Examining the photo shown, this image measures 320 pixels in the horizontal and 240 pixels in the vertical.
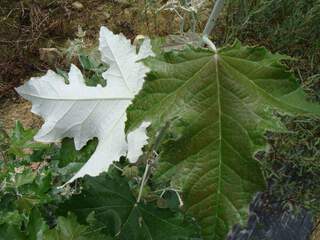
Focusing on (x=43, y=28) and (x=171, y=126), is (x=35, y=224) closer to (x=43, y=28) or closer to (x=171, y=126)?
(x=171, y=126)

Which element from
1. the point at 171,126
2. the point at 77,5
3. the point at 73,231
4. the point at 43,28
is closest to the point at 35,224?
A: the point at 73,231

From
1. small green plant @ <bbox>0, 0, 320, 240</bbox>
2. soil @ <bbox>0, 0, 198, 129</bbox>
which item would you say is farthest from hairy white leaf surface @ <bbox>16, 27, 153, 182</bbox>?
soil @ <bbox>0, 0, 198, 129</bbox>

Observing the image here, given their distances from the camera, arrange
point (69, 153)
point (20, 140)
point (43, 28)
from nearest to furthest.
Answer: point (69, 153)
point (20, 140)
point (43, 28)

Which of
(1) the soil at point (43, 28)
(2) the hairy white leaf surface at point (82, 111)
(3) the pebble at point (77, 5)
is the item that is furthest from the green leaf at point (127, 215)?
(3) the pebble at point (77, 5)

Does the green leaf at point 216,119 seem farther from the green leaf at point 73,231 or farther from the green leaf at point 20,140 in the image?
the green leaf at point 20,140

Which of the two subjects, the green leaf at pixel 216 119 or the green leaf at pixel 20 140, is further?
the green leaf at pixel 20 140

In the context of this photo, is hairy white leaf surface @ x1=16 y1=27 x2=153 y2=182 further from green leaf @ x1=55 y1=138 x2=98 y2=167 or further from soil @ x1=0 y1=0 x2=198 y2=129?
soil @ x1=0 y1=0 x2=198 y2=129
